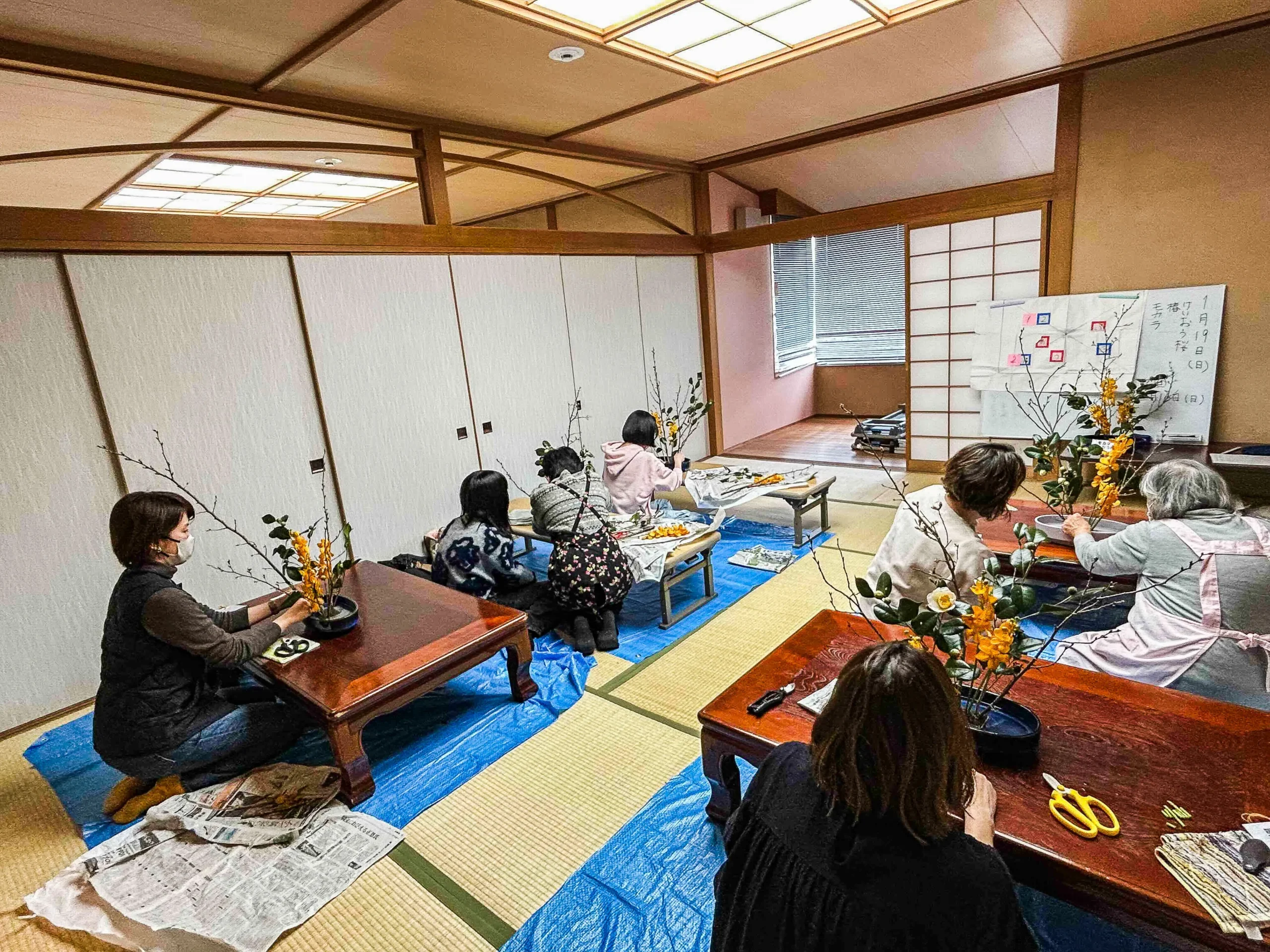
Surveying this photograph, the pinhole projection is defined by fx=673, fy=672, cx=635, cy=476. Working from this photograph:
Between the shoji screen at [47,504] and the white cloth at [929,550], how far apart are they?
3.39m

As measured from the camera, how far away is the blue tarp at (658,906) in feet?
5.23

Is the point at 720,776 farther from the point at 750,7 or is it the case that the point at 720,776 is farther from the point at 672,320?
the point at 672,320

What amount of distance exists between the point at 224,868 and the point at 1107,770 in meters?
2.27

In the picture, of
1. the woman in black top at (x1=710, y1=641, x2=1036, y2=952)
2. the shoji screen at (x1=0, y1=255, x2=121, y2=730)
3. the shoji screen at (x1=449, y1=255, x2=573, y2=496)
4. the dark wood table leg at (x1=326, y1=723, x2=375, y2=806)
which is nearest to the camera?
the woman in black top at (x1=710, y1=641, x2=1036, y2=952)

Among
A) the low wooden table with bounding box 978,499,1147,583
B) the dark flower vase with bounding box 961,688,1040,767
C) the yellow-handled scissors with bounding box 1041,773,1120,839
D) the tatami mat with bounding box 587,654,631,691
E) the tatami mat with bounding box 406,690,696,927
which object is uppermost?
the dark flower vase with bounding box 961,688,1040,767

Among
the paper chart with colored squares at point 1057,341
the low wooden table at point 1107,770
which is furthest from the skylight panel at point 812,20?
the low wooden table at point 1107,770

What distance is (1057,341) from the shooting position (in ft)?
15.4

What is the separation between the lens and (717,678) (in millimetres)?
2811

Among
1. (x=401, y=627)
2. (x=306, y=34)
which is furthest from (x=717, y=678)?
(x=306, y=34)

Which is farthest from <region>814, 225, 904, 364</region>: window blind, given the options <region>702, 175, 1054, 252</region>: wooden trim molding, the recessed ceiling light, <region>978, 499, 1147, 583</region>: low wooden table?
the recessed ceiling light

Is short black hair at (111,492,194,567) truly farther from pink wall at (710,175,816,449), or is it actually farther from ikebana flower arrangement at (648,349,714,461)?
pink wall at (710,175,816,449)

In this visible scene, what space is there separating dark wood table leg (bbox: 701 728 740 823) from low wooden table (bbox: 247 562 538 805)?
38.6 inches

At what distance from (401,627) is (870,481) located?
4085 millimetres

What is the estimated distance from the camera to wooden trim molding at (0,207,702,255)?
9.30ft
